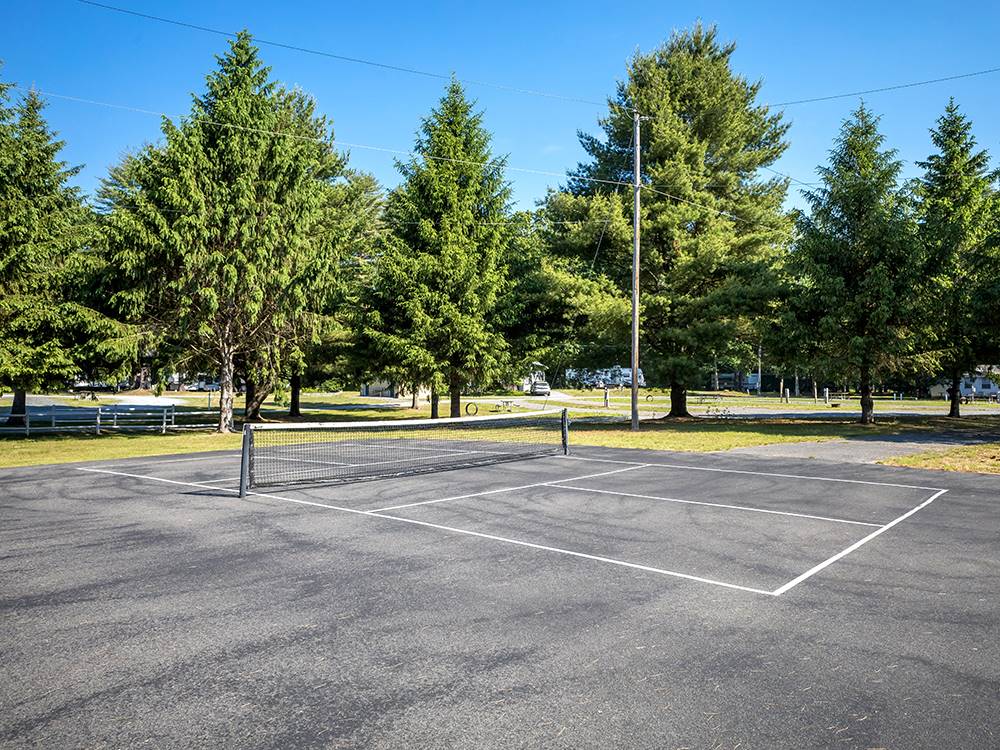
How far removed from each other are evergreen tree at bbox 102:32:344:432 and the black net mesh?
488 cm

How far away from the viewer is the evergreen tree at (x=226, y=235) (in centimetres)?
2642

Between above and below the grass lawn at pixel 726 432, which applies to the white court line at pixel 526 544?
below

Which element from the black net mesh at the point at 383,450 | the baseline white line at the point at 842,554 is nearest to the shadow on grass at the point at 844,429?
the black net mesh at the point at 383,450

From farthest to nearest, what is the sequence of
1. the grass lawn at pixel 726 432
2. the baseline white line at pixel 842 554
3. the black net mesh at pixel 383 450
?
the grass lawn at pixel 726 432 < the black net mesh at pixel 383 450 < the baseline white line at pixel 842 554

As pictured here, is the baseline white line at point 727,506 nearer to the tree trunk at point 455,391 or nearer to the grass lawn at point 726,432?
the grass lawn at point 726,432

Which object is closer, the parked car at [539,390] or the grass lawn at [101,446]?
the grass lawn at [101,446]

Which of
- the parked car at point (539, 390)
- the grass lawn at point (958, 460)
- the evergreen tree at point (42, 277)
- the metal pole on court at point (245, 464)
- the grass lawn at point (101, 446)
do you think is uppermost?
the evergreen tree at point (42, 277)

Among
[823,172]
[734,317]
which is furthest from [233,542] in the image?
[823,172]

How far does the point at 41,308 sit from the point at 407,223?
15413 mm

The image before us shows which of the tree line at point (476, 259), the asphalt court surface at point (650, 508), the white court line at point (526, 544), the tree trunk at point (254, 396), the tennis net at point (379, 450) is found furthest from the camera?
the tree trunk at point (254, 396)

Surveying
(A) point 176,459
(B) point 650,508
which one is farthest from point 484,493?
(A) point 176,459

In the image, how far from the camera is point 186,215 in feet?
85.9

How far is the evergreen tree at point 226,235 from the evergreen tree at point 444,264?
3133 mm

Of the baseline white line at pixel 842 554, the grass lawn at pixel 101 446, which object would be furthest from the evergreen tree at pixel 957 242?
the grass lawn at pixel 101 446
